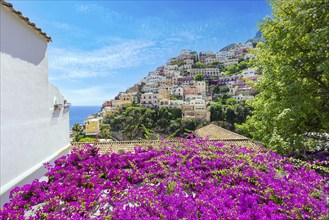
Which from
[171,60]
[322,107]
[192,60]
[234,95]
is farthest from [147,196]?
[171,60]

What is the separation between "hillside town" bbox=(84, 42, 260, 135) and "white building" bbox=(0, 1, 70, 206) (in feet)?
151

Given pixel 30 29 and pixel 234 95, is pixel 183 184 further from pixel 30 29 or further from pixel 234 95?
pixel 234 95

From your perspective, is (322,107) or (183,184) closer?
(183,184)

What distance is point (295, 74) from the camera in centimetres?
607

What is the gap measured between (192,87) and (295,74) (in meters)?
72.8

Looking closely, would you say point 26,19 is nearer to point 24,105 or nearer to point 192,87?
point 24,105

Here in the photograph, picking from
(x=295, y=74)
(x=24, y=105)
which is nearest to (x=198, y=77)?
(x=295, y=74)

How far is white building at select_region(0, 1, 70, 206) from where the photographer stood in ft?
10.4

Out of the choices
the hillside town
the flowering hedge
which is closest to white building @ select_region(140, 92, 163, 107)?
the hillside town

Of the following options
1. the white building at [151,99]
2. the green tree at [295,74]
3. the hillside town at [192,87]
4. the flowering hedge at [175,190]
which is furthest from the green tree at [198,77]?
the flowering hedge at [175,190]

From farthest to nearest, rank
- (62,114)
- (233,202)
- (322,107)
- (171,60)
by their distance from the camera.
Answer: (171,60)
(322,107)
(62,114)
(233,202)

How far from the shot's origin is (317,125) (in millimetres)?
6598

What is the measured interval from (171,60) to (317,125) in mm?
118544

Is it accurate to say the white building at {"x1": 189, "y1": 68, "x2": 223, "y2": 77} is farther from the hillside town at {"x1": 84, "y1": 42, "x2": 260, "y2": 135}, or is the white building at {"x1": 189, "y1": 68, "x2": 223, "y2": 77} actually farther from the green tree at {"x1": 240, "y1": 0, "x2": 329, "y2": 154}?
the green tree at {"x1": 240, "y1": 0, "x2": 329, "y2": 154}
